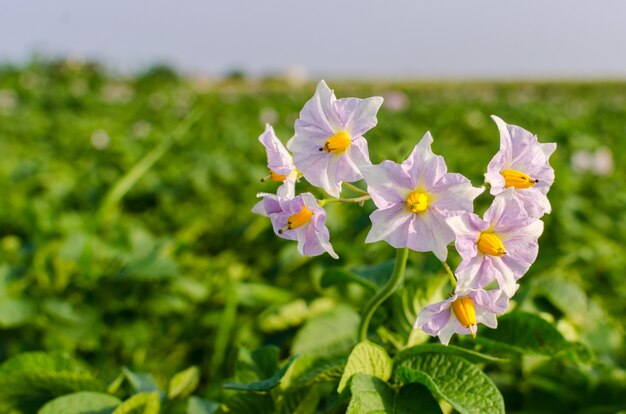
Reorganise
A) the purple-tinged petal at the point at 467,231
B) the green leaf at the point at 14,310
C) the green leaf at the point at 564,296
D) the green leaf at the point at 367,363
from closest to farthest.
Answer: the purple-tinged petal at the point at 467,231 → the green leaf at the point at 367,363 → the green leaf at the point at 564,296 → the green leaf at the point at 14,310

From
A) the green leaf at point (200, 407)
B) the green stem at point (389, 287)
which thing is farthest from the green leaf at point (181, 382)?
the green stem at point (389, 287)

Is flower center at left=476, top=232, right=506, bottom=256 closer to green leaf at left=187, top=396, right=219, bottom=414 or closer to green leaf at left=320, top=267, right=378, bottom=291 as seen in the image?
green leaf at left=320, top=267, right=378, bottom=291

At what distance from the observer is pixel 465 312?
821 millimetres

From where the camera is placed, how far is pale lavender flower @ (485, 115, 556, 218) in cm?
87

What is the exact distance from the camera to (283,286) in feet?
8.72

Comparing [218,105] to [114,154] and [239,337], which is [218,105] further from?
[239,337]

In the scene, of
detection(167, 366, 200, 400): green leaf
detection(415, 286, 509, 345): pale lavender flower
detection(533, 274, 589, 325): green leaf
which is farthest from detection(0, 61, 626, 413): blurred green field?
detection(415, 286, 509, 345): pale lavender flower

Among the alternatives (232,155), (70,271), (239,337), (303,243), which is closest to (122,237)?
(70,271)

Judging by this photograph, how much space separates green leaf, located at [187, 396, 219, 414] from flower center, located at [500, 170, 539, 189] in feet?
2.11

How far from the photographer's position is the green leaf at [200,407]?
3.81 feet

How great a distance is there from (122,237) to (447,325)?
5.59 feet

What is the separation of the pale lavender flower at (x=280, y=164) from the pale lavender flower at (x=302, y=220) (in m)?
0.04

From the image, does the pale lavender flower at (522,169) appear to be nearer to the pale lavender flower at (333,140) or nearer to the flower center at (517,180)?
the flower center at (517,180)

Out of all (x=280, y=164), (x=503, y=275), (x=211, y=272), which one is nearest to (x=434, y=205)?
(x=503, y=275)
